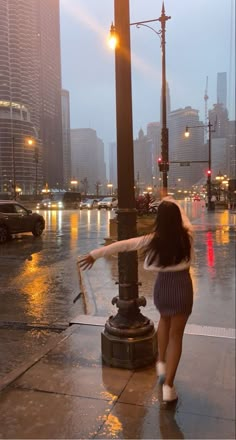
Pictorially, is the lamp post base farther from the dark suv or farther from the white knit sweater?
the dark suv

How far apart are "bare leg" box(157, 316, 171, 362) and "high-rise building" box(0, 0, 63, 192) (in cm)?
909

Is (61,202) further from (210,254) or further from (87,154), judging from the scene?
(210,254)

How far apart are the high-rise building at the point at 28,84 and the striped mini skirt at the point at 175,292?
903 centimetres

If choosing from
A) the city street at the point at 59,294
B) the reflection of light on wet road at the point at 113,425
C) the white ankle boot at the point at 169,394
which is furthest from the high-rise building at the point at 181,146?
the reflection of light on wet road at the point at 113,425

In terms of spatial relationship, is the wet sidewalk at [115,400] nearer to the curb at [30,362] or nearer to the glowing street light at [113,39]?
the curb at [30,362]

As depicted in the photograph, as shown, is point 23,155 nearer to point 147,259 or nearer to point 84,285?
point 84,285

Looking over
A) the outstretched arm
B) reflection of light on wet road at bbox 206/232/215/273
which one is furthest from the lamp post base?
reflection of light on wet road at bbox 206/232/215/273

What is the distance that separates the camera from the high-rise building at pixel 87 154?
104 m

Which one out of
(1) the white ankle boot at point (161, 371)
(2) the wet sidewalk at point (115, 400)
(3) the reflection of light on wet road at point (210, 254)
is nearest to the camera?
(2) the wet sidewalk at point (115, 400)

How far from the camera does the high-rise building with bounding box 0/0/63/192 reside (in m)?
18.4

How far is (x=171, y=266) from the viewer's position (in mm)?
3254

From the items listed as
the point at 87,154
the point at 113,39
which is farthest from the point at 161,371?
the point at 87,154

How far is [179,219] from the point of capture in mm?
3225

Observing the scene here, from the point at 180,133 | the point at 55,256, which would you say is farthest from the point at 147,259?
the point at 180,133
